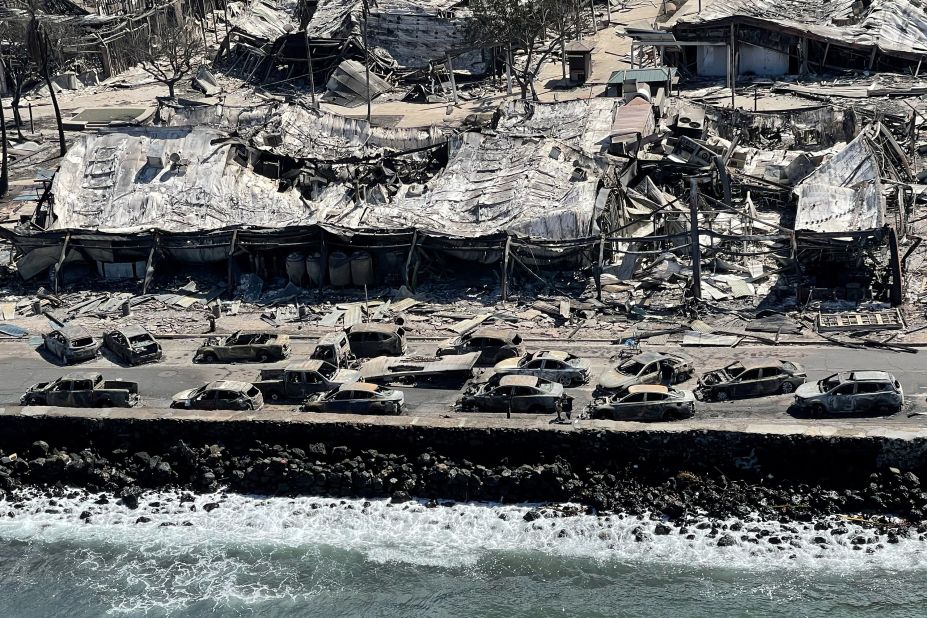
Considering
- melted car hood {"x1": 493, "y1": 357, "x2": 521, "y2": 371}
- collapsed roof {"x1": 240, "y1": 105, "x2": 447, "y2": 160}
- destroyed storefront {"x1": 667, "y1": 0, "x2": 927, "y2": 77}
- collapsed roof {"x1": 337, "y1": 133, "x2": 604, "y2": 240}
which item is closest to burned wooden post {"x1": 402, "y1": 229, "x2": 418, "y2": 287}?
collapsed roof {"x1": 337, "y1": 133, "x2": 604, "y2": 240}

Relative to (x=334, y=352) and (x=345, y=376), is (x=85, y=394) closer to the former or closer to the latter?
(x=334, y=352)

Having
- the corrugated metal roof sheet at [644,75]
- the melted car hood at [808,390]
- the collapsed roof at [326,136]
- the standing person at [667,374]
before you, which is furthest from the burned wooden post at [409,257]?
the corrugated metal roof sheet at [644,75]

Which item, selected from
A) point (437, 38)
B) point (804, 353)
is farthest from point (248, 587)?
point (437, 38)

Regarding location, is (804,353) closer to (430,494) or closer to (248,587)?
(430,494)

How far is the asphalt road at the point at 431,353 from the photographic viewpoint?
35250 millimetres

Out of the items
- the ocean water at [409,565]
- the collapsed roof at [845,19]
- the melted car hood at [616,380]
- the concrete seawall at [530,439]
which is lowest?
the ocean water at [409,565]

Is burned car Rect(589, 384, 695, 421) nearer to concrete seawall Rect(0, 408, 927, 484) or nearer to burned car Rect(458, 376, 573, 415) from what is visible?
concrete seawall Rect(0, 408, 927, 484)

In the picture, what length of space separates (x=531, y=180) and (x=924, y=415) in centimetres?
1919

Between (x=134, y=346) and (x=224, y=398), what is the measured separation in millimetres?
5085

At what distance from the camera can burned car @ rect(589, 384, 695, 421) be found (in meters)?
34.8

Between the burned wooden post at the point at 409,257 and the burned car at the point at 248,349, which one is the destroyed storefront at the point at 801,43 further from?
the burned car at the point at 248,349

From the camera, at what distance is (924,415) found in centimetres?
3362

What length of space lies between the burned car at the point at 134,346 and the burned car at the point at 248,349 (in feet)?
4.44

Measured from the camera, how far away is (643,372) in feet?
119
